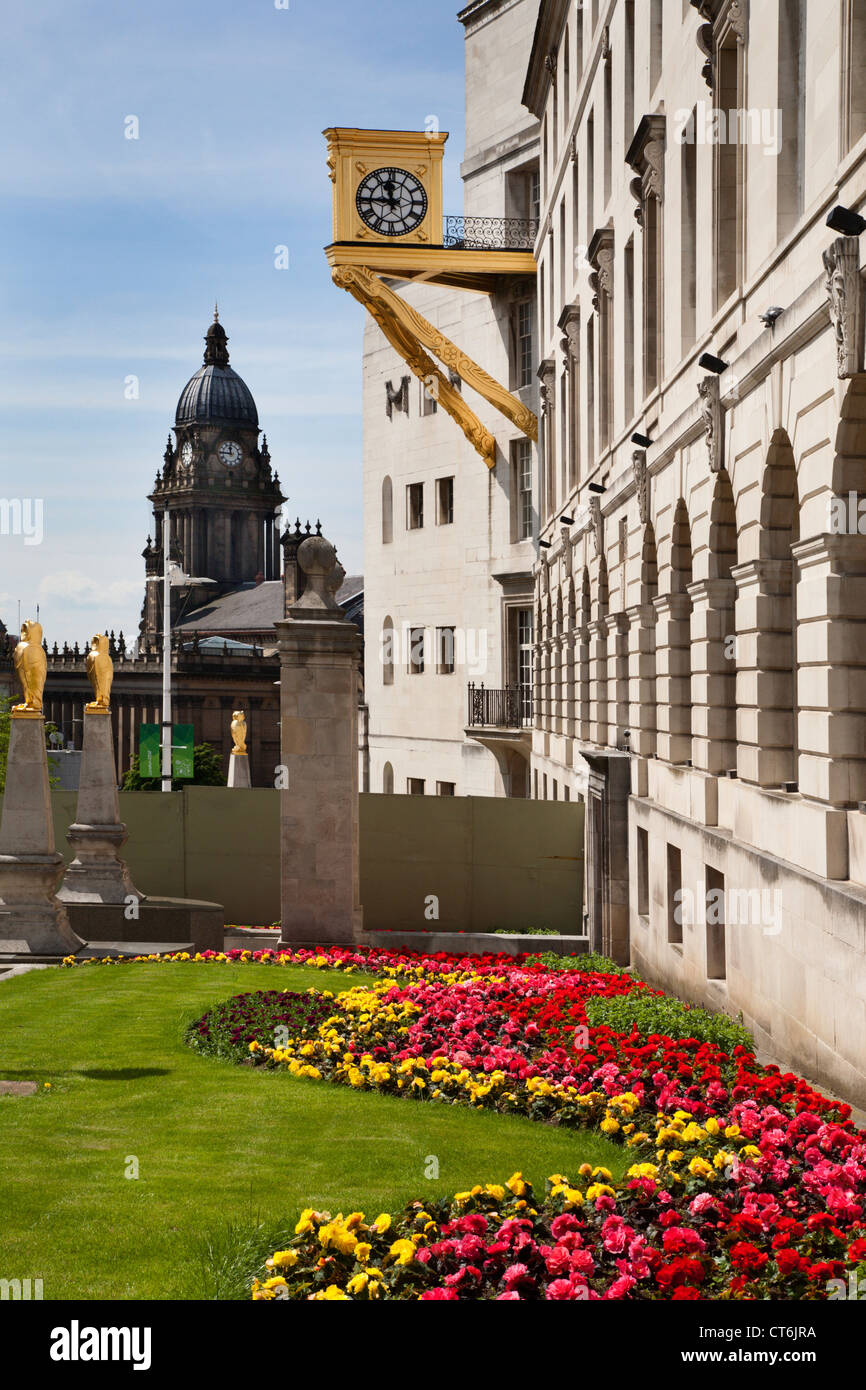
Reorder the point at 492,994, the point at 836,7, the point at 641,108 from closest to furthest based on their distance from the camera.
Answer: the point at 836,7
the point at 492,994
the point at 641,108

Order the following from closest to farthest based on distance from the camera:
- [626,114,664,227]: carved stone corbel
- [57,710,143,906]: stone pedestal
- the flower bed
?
1. the flower bed
2. [626,114,664,227]: carved stone corbel
3. [57,710,143,906]: stone pedestal

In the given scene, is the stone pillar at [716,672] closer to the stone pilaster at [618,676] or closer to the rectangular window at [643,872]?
the rectangular window at [643,872]

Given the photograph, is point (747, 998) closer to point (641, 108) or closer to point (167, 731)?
point (641, 108)

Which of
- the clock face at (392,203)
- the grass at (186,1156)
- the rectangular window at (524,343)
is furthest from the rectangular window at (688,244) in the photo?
the clock face at (392,203)

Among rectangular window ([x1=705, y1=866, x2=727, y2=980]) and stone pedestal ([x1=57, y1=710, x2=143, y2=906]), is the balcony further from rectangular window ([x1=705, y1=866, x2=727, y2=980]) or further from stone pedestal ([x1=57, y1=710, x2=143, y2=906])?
rectangular window ([x1=705, y1=866, x2=727, y2=980])

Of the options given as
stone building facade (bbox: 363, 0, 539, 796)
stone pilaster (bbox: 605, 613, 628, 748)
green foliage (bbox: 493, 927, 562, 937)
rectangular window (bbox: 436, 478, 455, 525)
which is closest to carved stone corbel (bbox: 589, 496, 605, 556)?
stone pilaster (bbox: 605, 613, 628, 748)

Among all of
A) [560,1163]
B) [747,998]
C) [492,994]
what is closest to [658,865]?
[492,994]

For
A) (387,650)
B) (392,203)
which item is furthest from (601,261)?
(387,650)

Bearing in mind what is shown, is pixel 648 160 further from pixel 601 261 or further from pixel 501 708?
pixel 501 708

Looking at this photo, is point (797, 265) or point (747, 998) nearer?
point (797, 265)

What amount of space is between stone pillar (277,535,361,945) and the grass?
317 inches

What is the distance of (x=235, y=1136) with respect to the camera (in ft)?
34.0

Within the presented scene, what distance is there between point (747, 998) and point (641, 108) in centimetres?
1453

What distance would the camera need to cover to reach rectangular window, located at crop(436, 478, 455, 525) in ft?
167
